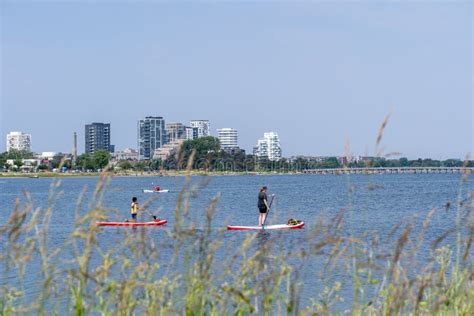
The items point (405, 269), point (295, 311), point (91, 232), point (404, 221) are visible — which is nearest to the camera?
point (91, 232)

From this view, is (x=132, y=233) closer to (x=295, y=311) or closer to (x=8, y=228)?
(x=8, y=228)

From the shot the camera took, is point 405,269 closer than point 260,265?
No

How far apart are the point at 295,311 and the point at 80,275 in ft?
4.53

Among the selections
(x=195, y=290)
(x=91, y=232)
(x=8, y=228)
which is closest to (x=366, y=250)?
(x=195, y=290)

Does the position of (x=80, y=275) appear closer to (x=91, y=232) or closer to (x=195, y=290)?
(x=91, y=232)

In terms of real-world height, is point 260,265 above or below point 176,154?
below

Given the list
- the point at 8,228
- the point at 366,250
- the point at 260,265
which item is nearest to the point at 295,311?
the point at 260,265

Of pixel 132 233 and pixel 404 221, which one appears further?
pixel 404 221

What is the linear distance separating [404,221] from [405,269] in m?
0.51

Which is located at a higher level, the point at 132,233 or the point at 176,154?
the point at 176,154

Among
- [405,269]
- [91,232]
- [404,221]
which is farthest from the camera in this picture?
[404,221]

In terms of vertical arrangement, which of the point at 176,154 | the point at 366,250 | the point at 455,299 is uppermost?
the point at 176,154

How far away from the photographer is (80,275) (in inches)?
209

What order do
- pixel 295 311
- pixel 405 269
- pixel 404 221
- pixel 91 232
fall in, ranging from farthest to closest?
pixel 404 221
pixel 405 269
pixel 295 311
pixel 91 232
